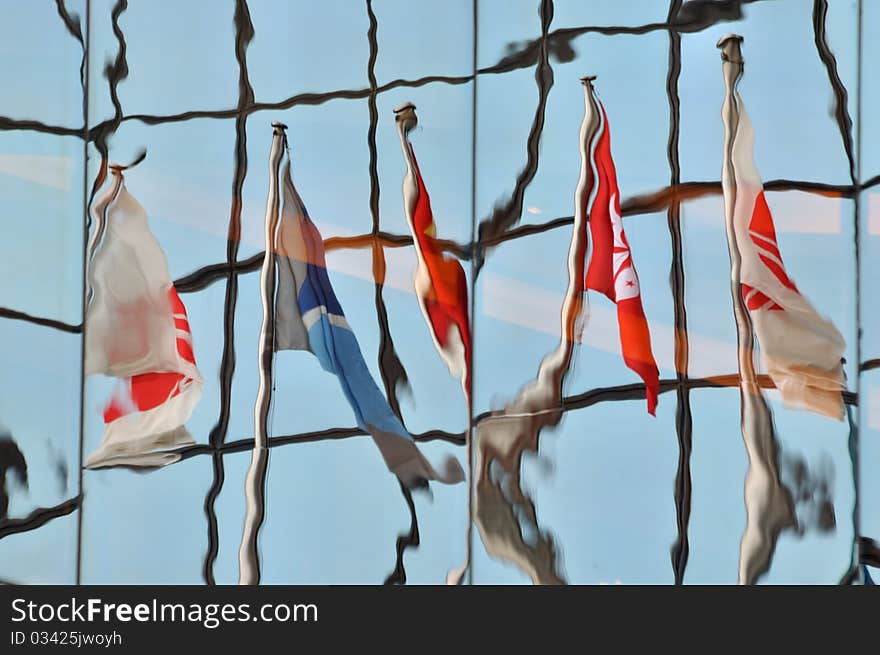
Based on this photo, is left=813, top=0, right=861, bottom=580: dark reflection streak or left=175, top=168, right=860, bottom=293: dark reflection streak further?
left=175, top=168, right=860, bottom=293: dark reflection streak

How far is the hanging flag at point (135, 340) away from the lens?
17.0ft

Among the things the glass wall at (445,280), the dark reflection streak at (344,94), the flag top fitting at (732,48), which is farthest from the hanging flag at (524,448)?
Answer: the flag top fitting at (732,48)

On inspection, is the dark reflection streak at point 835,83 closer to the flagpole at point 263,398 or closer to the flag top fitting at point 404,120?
the flag top fitting at point 404,120

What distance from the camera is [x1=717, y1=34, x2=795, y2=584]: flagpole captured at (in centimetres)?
480

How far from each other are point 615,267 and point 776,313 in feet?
2.61

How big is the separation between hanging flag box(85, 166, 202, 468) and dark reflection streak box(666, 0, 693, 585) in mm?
2410

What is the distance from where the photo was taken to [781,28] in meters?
4.98

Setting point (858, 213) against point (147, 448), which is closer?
point (858, 213)

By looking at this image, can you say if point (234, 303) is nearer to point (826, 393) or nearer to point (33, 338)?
point (33, 338)

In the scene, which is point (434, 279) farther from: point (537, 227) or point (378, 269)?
point (537, 227)

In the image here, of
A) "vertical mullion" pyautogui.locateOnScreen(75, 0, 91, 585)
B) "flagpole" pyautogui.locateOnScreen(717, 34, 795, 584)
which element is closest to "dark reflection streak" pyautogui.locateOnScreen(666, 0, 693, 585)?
"flagpole" pyautogui.locateOnScreen(717, 34, 795, 584)

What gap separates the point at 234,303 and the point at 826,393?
294 centimetres

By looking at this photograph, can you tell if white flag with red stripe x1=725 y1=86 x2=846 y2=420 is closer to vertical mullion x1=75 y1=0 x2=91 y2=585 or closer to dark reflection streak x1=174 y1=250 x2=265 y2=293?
dark reflection streak x1=174 y1=250 x2=265 y2=293
